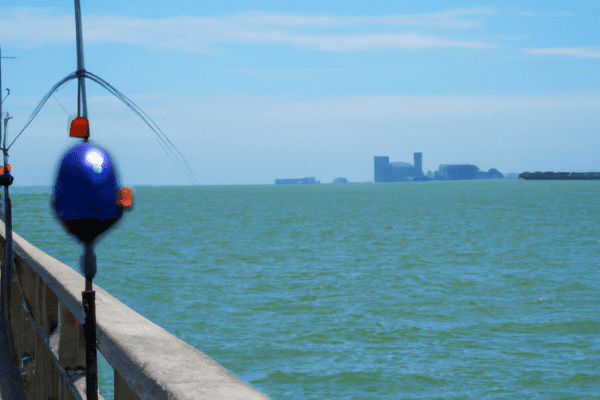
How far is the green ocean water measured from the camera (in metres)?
16.9

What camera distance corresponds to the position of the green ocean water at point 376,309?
16906 mm

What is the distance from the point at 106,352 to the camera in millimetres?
2109

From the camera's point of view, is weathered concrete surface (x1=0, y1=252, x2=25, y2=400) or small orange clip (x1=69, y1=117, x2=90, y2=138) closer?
small orange clip (x1=69, y1=117, x2=90, y2=138)

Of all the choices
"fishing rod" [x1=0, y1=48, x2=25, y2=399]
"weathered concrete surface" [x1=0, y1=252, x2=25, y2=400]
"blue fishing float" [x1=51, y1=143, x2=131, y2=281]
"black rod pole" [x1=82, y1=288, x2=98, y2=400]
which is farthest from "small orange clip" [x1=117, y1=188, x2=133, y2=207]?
"weathered concrete surface" [x1=0, y1=252, x2=25, y2=400]

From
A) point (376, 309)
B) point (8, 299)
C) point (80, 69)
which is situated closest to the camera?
point (80, 69)

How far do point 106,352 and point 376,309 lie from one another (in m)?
24.2

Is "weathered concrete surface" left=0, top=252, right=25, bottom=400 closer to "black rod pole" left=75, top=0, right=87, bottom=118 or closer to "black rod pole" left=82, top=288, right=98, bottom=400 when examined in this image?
"black rod pole" left=82, top=288, right=98, bottom=400

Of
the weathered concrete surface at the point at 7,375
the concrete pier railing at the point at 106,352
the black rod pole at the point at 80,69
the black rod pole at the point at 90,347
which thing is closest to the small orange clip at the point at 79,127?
the black rod pole at the point at 80,69

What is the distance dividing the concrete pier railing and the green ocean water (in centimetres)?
47

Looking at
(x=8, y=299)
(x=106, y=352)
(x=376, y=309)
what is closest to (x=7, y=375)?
(x=8, y=299)

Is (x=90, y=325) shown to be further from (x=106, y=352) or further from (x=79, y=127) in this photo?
(x=79, y=127)

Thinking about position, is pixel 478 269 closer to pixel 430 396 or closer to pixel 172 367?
pixel 430 396

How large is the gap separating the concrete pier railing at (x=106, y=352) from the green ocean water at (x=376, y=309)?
47cm

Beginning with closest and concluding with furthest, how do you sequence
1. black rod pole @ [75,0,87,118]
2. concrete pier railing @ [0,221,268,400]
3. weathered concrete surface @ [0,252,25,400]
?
concrete pier railing @ [0,221,268,400] < black rod pole @ [75,0,87,118] < weathered concrete surface @ [0,252,25,400]
